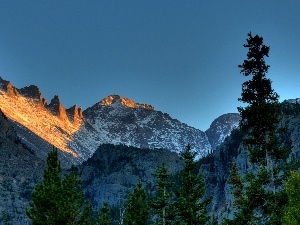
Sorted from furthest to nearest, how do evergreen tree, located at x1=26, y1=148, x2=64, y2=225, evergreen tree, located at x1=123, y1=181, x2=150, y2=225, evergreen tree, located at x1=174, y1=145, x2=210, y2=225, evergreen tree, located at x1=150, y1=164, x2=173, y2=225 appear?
evergreen tree, located at x1=123, y1=181, x2=150, y2=225 < evergreen tree, located at x1=150, y1=164, x2=173, y2=225 < evergreen tree, located at x1=174, y1=145, x2=210, y2=225 < evergreen tree, located at x1=26, y1=148, x2=64, y2=225

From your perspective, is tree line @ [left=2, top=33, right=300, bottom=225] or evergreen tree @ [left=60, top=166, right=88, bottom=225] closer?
tree line @ [left=2, top=33, right=300, bottom=225]

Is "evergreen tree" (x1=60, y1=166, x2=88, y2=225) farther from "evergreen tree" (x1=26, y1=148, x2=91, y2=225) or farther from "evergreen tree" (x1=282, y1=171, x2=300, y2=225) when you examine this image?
"evergreen tree" (x1=282, y1=171, x2=300, y2=225)

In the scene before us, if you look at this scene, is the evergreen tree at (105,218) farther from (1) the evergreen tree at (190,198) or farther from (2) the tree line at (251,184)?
(1) the evergreen tree at (190,198)

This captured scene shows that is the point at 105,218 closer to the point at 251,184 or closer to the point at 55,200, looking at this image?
the point at 55,200

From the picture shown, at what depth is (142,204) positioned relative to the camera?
57.7m

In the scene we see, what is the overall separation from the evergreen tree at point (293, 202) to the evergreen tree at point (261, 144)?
2733 mm

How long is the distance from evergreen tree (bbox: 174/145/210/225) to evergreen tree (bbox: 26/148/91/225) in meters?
10.0

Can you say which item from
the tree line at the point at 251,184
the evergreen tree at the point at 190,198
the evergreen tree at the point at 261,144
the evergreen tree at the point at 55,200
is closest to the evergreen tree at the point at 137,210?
the tree line at the point at 251,184

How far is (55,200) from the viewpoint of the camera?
139 feet

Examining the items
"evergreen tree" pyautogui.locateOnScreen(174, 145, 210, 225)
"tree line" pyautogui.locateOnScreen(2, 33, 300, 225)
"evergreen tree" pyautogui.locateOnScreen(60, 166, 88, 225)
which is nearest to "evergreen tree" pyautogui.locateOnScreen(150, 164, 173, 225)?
"tree line" pyautogui.locateOnScreen(2, 33, 300, 225)

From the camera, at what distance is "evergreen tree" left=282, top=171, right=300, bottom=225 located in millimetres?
26812

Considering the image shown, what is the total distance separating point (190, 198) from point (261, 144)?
11422 millimetres

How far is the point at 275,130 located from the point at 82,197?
2106 cm

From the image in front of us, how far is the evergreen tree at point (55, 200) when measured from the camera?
4238 cm
